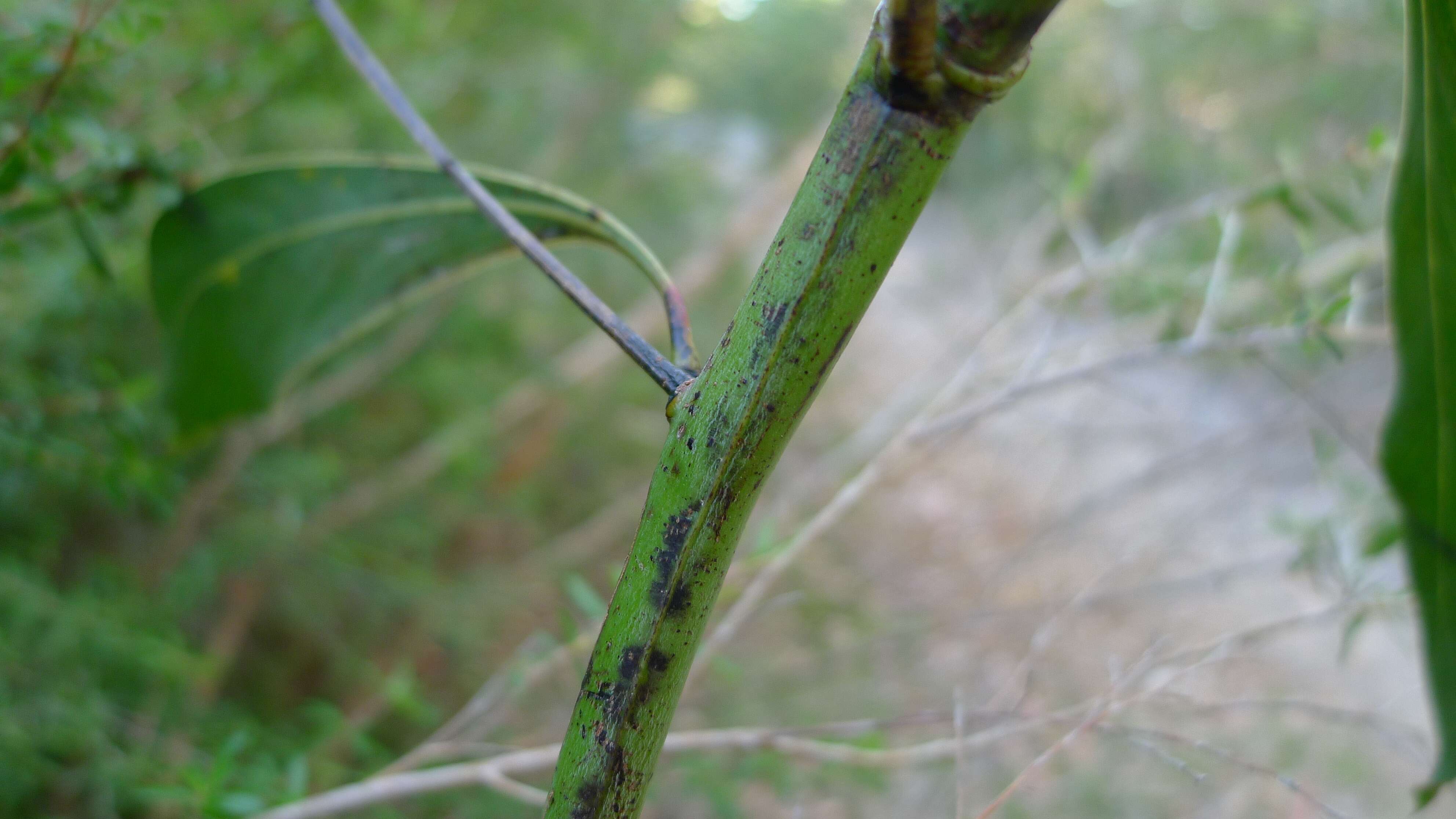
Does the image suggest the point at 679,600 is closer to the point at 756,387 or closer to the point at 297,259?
the point at 756,387

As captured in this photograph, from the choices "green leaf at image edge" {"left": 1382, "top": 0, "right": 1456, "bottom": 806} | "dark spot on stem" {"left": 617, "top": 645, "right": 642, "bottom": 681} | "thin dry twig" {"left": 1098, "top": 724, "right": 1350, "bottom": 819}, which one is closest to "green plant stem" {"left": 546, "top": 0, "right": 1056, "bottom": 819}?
"dark spot on stem" {"left": 617, "top": 645, "right": 642, "bottom": 681}

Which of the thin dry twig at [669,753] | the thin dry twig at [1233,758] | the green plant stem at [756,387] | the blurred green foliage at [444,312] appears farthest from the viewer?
the blurred green foliage at [444,312]

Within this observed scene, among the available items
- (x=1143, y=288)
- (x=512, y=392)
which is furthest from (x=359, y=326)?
(x=512, y=392)

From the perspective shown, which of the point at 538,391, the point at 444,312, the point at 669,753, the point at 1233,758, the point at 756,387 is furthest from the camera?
the point at 538,391

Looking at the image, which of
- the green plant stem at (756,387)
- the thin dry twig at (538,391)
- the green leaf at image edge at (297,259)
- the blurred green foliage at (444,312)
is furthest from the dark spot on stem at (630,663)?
the thin dry twig at (538,391)

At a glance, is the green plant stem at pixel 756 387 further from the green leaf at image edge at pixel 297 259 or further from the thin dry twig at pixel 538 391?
the thin dry twig at pixel 538 391

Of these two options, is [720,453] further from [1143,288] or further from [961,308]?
[961,308]

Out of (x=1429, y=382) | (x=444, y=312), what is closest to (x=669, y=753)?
(x=1429, y=382)

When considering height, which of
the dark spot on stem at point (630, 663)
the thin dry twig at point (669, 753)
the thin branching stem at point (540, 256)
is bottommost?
the thin dry twig at point (669, 753)
